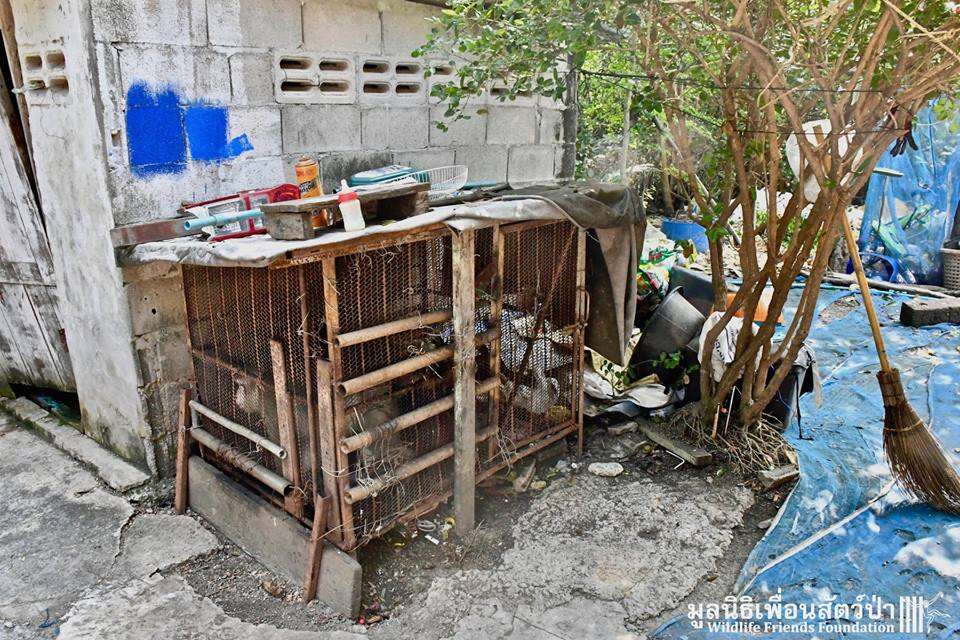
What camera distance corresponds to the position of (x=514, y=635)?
344 centimetres

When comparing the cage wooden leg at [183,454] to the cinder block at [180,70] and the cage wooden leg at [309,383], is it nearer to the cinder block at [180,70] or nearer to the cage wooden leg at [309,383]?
the cage wooden leg at [309,383]

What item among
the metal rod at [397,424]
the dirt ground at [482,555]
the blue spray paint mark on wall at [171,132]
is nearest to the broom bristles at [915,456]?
the dirt ground at [482,555]

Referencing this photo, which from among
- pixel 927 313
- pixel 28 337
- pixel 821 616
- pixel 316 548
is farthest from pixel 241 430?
pixel 927 313

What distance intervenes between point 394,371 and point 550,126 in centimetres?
375

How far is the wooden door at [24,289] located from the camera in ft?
15.8

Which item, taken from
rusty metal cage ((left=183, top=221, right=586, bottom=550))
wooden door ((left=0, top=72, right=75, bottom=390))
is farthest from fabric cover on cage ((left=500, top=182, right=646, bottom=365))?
wooden door ((left=0, top=72, right=75, bottom=390))

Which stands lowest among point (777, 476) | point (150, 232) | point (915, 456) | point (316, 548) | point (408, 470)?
point (777, 476)

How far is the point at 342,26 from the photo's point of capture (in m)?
4.70

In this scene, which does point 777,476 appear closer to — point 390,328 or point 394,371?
point 394,371

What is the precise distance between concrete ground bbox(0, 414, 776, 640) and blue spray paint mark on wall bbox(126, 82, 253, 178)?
215 centimetres

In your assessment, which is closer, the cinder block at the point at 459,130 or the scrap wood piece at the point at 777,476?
the scrap wood piece at the point at 777,476

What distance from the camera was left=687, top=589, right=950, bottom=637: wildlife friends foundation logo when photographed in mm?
3463

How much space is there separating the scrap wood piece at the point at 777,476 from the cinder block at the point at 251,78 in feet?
13.6

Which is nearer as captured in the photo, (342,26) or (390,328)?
(390,328)
